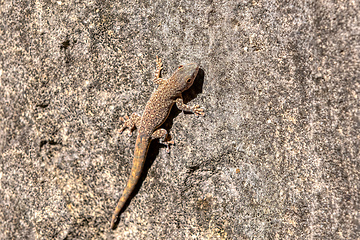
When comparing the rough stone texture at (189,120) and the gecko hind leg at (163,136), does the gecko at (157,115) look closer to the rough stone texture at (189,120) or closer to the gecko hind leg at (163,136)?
the gecko hind leg at (163,136)

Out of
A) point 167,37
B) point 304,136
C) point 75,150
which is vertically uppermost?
point 167,37

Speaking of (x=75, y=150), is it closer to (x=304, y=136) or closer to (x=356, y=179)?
(x=304, y=136)

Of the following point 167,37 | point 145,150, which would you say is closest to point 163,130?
point 145,150

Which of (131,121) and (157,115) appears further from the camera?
(131,121)

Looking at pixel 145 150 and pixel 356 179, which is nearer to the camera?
pixel 356 179

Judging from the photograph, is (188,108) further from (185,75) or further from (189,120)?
(185,75)

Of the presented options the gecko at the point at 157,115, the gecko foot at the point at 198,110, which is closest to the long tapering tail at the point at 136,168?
the gecko at the point at 157,115

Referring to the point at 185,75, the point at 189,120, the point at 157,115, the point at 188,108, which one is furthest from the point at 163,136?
the point at 185,75
